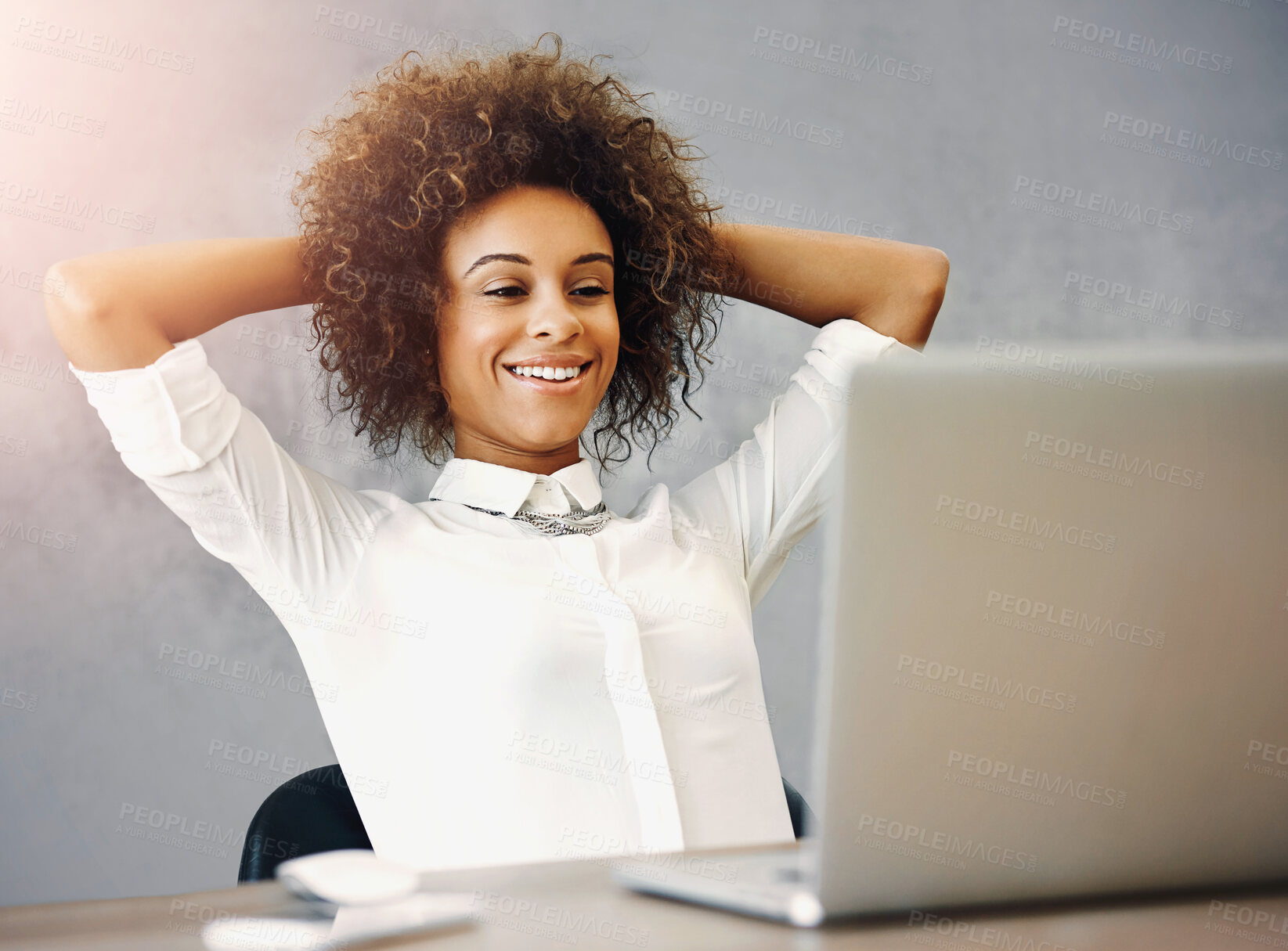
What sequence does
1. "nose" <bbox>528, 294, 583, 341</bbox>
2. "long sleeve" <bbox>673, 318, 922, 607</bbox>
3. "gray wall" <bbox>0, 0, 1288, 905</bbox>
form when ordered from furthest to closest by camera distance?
"gray wall" <bbox>0, 0, 1288, 905</bbox> < "long sleeve" <bbox>673, 318, 922, 607</bbox> < "nose" <bbox>528, 294, 583, 341</bbox>

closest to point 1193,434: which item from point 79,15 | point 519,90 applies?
point 519,90

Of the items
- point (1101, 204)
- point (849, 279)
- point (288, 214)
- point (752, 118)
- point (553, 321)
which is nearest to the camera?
point (553, 321)

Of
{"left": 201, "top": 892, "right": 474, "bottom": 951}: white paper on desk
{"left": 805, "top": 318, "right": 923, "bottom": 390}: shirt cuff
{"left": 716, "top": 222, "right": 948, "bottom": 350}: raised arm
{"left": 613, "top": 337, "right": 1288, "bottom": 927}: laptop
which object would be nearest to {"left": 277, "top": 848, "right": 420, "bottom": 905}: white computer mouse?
{"left": 201, "top": 892, "right": 474, "bottom": 951}: white paper on desk

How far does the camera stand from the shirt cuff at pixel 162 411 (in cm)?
111

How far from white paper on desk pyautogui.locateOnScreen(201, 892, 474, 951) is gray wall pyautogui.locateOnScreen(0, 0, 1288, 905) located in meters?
1.41

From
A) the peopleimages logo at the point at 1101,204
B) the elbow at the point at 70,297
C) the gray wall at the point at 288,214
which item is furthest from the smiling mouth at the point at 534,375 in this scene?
the peopleimages logo at the point at 1101,204

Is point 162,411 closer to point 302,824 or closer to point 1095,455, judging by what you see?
point 302,824

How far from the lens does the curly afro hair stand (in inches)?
54.8

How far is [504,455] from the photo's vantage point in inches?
55.7

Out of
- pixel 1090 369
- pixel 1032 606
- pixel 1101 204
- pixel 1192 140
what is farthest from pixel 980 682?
pixel 1192 140

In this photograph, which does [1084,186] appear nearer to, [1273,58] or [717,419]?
[1273,58]

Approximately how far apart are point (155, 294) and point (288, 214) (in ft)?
3.53

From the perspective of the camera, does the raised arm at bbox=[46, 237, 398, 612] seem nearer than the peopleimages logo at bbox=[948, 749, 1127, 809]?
No

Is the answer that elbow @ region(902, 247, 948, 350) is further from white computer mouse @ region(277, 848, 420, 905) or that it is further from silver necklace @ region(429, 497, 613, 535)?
white computer mouse @ region(277, 848, 420, 905)
